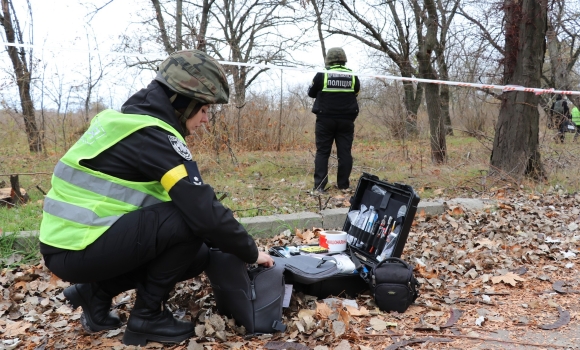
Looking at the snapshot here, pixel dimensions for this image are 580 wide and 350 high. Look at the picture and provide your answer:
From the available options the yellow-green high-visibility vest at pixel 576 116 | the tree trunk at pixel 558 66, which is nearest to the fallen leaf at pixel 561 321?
the yellow-green high-visibility vest at pixel 576 116

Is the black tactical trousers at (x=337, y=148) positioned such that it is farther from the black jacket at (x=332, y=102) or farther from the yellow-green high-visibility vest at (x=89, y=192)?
the yellow-green high-visibility vest at (x=89, y=192)

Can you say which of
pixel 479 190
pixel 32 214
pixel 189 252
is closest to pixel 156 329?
pixel 189 252

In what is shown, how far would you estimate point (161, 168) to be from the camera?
2.29m

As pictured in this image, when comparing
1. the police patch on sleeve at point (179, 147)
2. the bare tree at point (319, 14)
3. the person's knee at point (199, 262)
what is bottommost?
the person's knee at point (199, 262)

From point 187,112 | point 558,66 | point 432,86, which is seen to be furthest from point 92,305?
point 558,66

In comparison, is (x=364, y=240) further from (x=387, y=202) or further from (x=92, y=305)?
(x=92, y=305)

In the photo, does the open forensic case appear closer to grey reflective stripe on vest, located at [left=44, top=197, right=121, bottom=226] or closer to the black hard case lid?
the black hard case lid

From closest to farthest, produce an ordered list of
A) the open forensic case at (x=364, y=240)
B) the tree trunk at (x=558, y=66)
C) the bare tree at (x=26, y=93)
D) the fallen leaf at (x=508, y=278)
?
the open forensic case at (x=364, y=240)
the fallen leaf at (x=508, y=278)
the bare tree at (x=26, y=93)
the tree trunk at (x=558, y=66)

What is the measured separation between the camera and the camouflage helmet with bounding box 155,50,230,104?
96.5 inches

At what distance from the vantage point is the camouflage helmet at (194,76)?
245 centimetres

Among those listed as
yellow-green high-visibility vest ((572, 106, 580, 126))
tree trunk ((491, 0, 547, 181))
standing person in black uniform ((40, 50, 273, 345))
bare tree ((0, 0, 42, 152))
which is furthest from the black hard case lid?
yellow-green high-visibility vest ((572, 106, 580, 126))

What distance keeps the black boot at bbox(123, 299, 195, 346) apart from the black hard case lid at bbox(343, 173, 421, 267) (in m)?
1.41

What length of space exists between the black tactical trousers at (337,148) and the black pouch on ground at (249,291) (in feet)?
13.8

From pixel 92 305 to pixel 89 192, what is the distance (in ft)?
2.62
